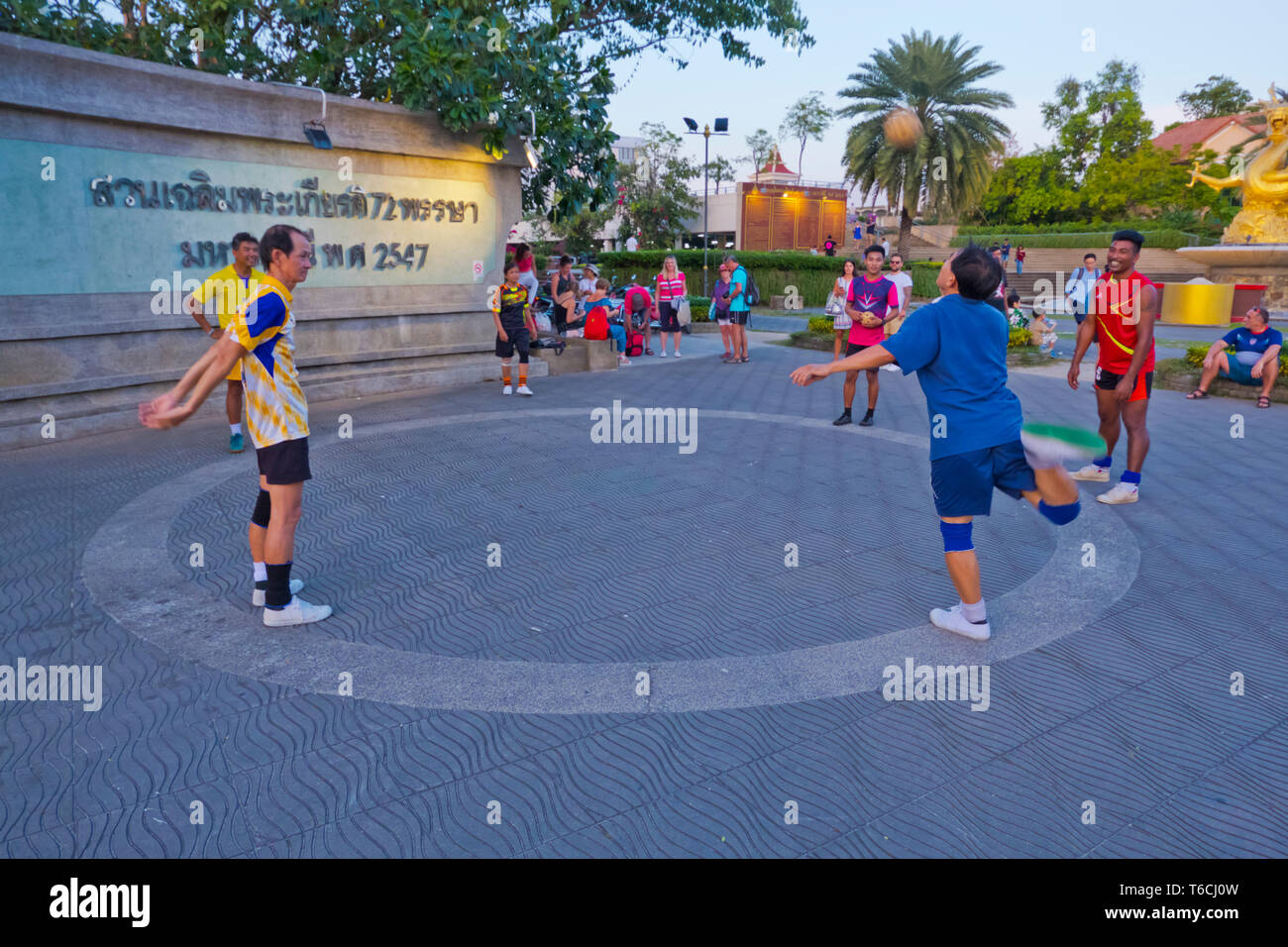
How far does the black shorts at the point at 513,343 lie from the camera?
11367 mm

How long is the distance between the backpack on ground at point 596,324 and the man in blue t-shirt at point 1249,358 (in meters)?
8.51

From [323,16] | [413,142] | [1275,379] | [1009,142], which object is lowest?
[1275,379]

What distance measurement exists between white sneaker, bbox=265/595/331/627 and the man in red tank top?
18.2 ft

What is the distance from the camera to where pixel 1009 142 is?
2628 inches

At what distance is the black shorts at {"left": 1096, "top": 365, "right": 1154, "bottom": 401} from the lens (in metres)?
6.47

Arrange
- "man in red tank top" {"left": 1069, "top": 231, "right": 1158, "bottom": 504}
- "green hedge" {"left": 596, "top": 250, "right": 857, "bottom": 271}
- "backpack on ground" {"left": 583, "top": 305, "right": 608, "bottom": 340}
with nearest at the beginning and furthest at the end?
"man in red tank top" {"left": 1069, "top": 231, "right": 1158, "bottom": 504}
"backpack on ground" {"left": 583, "top": 305, "right": 608, "bottom": 340}
"green hedge" {"left": 596, "top": 250, "right": 857, "bottom": 271}

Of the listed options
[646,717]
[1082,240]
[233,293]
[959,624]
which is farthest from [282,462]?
[1082,240]

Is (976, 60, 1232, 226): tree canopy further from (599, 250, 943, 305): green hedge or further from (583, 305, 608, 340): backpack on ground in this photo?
(583, 305, 608, 340): backpack on ground

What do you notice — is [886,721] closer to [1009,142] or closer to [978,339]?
[978,339]

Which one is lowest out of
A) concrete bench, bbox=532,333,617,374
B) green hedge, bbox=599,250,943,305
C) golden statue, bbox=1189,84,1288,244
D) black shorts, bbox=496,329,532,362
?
concrete bench, bbox=532,333,617,374

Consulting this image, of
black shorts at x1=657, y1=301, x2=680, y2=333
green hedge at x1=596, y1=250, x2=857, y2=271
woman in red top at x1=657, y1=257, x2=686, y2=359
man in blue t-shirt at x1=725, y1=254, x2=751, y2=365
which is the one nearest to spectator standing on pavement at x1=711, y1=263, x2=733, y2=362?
man in blue t-shirt at x1=725, y1=254, x2=751, y2=365

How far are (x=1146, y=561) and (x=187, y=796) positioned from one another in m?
5.27

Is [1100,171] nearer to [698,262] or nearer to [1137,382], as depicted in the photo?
[698,262]
